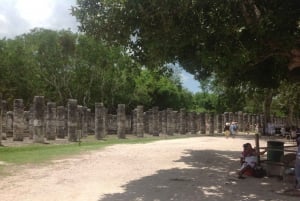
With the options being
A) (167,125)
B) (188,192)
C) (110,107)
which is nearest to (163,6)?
(188,192)

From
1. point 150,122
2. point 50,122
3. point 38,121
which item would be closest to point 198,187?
point 38,121

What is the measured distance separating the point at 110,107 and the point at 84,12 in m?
40.7

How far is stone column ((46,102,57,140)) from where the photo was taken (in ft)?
A: 107

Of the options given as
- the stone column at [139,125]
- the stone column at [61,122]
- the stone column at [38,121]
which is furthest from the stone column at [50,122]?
the stone column at [139,125]

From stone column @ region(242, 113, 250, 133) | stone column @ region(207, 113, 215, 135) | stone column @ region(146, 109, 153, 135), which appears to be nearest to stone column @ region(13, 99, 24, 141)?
stone column @ region(146, 109, 153, 135)

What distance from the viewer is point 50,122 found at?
109 ft

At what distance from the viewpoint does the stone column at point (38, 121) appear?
29.2 metres

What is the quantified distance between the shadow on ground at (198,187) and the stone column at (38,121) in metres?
14.0

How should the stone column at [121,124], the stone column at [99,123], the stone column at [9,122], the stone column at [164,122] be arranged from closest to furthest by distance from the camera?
the stone column at [99,123] → the stone column at [121,124] → the stone column at [9,122] → the stone column at [164,122]

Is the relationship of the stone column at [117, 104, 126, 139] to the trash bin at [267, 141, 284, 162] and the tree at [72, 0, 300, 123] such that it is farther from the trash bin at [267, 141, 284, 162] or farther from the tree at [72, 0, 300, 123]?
the tree at [72, 0, 300, 123]

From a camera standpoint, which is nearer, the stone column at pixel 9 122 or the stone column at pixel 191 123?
the stone column at pixel 9 122

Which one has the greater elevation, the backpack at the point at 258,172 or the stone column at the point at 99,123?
the stone column at the point at 99,123

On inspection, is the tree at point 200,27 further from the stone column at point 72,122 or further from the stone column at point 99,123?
the stone column at point 99,123

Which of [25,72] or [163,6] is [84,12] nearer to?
[163,6]
